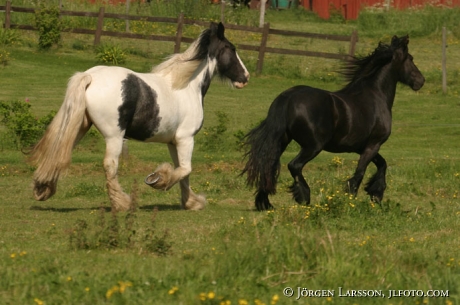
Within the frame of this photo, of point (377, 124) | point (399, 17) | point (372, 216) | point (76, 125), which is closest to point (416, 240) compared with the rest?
point (372, 216)

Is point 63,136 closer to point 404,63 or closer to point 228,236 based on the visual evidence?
point 228,236

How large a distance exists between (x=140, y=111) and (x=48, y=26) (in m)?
19.1

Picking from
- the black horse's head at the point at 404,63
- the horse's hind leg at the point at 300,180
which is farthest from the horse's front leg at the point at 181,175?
the black horse's head at the point at 404,63

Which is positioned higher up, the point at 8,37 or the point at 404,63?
the point at 404,63

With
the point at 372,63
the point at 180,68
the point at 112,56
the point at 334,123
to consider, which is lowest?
the point at 112,56

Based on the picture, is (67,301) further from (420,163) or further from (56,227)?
(420,163)

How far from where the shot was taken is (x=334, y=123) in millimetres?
11953

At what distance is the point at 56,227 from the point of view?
10.1 m

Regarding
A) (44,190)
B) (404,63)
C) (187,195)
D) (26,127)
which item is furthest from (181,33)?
(44,190)

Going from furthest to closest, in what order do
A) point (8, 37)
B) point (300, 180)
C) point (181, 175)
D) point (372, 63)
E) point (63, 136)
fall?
1. point (8, 37)
2. point (372, 63)
3. point (181, 175)
4. point (300, 180)
5. point (63, 136)

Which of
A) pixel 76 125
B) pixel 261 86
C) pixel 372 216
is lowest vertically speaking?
pixel 261 86

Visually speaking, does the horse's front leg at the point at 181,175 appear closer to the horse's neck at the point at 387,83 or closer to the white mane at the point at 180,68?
the white mane at the point at 180,68

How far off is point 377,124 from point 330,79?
52.1 feet

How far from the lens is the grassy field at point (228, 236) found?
7117 mm
